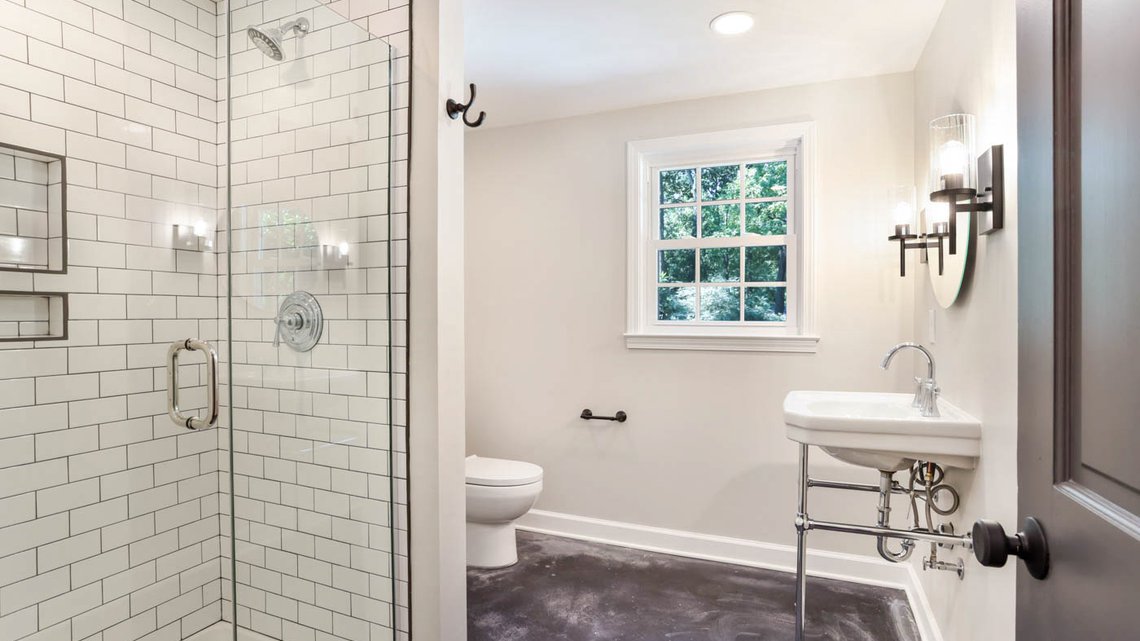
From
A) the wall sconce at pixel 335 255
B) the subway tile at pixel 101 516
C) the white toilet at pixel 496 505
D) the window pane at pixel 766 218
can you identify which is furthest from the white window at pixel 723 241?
the subway tile at pixel 101 516

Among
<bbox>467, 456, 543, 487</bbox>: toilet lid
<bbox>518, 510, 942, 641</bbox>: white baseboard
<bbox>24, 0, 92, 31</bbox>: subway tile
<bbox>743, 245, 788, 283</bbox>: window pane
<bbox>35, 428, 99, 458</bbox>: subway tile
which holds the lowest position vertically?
<bbox>518, 510, 942, 641</bbox>: white baseboard

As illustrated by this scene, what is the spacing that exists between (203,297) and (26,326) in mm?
518

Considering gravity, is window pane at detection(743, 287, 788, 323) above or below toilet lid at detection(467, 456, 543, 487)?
above

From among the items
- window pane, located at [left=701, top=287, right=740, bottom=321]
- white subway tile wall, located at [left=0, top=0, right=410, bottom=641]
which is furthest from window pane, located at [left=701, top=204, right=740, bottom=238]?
white subway tile wall, located at [left=0, top=0, right=410, bottom=641]

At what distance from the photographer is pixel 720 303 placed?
9.66 feet

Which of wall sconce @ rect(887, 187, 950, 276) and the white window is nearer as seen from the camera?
wall sconce @ rect(887, 187, 950, 276)

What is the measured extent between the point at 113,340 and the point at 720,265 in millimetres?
2535

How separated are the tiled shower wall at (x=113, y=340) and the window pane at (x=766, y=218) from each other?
236 cm

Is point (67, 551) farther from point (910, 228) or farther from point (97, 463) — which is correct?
point (910, 228)

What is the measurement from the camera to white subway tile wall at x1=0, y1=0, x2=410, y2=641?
1.50m

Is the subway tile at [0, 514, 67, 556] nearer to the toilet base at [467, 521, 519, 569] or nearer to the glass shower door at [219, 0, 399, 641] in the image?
the glass shower door at [219, 0, 399, 641]

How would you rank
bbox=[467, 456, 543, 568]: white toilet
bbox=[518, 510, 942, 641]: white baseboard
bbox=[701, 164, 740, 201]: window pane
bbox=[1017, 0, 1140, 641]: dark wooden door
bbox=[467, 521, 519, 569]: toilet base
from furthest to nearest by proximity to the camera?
bbox=[701, 164, 740, 201]: window pane, bbox=[467, 521, 519, 569]: toilet base, bbox=[467, 456, 543, 568]: white toilet, bbox=[518, 510, 942, 641]: white baseboard, bbox=[1017, 0, 1140, 641]: dark wooden door

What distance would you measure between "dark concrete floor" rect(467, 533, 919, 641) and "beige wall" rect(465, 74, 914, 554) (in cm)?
26

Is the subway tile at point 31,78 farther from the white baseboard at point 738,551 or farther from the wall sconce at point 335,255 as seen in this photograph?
the white baseboard at point 738,551
